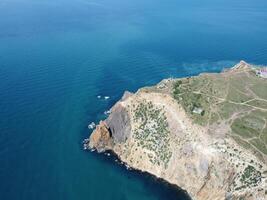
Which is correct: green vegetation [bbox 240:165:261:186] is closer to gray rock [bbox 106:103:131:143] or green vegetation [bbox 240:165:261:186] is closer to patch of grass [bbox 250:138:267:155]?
patch of grass [bbox 250:138:267:155]

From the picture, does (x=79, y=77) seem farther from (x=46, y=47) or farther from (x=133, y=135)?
(x=133, y=135)

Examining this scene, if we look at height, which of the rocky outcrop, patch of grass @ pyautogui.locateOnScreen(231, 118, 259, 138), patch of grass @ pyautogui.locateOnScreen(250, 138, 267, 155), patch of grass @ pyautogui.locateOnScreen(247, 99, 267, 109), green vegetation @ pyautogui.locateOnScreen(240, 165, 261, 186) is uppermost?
patch of grass @ pyautogui.locateOnScreen(247, 99, 267, 109)

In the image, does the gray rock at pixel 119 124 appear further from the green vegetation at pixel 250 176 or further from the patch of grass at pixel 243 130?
the green vegetation at pixel 250 176

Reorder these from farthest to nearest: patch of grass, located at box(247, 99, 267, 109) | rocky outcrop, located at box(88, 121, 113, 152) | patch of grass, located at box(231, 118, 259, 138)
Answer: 1. rocky outcrop, located at box(88, 121, 113, 152)
2. patch of grass, located at box(247, 99, 267, 109)
3. patch of grass, located at box(231, 118, 259, 138)

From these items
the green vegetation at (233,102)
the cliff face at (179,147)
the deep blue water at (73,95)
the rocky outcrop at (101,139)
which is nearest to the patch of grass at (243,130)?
the green vegetation at (233,102)

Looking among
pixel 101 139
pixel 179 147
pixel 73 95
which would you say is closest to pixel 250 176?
→ pixel 179 147

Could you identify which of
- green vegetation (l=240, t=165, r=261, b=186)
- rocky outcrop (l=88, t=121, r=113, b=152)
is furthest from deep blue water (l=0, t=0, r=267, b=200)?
green vegetation (l=240, t=165, r=261, b=186)

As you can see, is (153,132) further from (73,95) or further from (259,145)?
(73,95)
